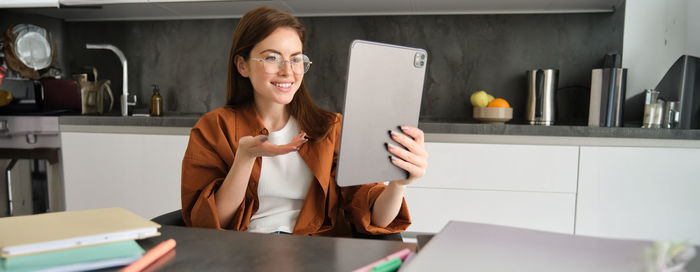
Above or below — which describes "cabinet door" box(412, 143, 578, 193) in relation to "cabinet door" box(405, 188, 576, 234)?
above

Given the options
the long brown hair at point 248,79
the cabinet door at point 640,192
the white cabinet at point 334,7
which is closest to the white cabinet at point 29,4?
the white cabinet at point 334,7

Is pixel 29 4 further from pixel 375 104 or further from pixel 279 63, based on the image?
pixel 375 104

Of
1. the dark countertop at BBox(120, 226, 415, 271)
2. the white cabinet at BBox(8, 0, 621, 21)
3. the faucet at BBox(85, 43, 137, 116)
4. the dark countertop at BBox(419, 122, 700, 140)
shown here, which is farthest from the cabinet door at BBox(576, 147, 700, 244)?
the faucet at BBox(85, 43, 137, 116)

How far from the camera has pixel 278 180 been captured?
1160 millimetres

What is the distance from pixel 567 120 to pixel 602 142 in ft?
1.80

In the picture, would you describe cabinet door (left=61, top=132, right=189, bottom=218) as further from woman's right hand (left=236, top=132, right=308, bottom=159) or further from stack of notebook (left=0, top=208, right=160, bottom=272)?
stack of notebook (left=0, top=208, right=160, bottom=272)

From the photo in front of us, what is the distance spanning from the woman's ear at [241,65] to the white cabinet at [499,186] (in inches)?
40.6

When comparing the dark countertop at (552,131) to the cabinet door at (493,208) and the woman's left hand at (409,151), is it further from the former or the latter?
the woman's left hand at (409,151)

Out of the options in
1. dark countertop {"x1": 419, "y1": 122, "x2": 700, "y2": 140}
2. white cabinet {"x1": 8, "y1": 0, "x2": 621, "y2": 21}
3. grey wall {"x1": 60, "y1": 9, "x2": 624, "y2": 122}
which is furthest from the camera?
grey wall {"x1": 60, "y1": 9, "x2": 624, "y2": 122}

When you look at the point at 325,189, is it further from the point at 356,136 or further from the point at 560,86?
the point at 560,86

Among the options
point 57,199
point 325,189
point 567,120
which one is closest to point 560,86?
point 567,120

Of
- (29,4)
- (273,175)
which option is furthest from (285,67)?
(29,4)

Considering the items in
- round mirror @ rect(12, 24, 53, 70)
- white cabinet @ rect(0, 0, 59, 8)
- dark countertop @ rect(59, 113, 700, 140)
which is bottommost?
dark countertop @ rect(59, 113, 700, 140)

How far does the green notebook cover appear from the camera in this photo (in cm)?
54
